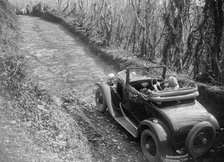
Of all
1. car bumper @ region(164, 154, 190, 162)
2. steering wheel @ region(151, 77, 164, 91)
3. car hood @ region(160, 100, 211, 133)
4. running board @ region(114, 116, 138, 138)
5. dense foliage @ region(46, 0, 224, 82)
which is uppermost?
dense foliage @ region(46, 0, 224, 82)

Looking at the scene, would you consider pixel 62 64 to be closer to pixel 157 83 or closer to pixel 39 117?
pixel 39 117

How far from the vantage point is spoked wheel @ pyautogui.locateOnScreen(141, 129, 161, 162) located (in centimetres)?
525

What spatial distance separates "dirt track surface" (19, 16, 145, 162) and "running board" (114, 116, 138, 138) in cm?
31

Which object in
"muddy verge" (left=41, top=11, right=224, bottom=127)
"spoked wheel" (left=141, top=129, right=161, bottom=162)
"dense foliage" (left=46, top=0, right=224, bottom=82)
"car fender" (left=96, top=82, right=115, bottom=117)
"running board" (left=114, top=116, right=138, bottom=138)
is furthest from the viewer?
"dense foliage" (left=46, top=0, right=224, bottom=82)

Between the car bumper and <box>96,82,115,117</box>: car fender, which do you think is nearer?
the car bumper

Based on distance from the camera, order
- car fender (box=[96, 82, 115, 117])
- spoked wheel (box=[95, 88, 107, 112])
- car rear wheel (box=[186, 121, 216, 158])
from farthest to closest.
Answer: spoked wheel (box=[95, 88, 107, 112]), car fender (box=[96, 82, 115, 117]), car rear wheel (box=[186, 121, 216, 158])

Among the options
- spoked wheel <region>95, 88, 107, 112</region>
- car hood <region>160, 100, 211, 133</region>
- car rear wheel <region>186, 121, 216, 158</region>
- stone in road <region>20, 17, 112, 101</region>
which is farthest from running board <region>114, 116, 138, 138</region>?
stone in road <region>20, 17, 112, 101</region>

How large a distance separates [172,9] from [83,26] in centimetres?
832

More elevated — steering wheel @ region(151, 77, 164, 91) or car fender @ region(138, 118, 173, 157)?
steering wheel @ region(151, 77, 164, 91)

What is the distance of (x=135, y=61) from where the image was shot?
10.8m

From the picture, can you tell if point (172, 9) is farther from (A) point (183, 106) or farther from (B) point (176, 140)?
(B) point (176, 140)

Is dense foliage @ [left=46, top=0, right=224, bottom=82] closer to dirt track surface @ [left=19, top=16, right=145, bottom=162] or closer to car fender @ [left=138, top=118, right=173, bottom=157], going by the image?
dirt track surface @ [left=19, top=16, right=145, bottom=162]

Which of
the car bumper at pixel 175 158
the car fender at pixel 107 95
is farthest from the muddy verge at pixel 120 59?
the car fender at pixel 107 95

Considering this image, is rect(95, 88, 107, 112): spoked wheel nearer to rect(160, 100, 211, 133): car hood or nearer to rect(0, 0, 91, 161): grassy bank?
rect(0, 0, 91, 161): grassy bank
